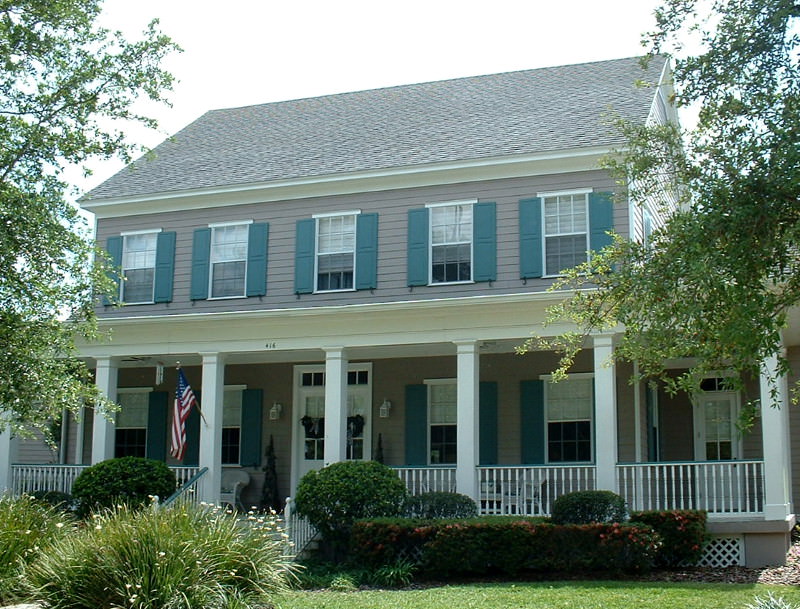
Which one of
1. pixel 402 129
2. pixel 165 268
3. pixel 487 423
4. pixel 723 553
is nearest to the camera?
pixel 723 553

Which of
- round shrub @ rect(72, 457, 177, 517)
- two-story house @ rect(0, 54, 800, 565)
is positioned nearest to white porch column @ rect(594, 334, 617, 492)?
two-story house @ rect(0, 54, 800, 565)

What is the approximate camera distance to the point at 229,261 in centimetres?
2062

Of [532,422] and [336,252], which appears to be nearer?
[532,422]

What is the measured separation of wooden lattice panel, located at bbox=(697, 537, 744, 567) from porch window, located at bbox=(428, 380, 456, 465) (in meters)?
5.74

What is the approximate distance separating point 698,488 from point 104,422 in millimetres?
11072

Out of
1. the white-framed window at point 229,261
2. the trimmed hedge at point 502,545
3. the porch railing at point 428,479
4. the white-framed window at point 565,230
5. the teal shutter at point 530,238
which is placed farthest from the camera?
the white-framed window at point 229,261

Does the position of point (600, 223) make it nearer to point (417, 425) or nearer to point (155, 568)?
point (417, 425)

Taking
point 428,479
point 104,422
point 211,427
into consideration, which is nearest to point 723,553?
point 428,479

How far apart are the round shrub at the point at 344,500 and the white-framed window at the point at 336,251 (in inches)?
185

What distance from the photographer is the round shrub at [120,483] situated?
1756cm

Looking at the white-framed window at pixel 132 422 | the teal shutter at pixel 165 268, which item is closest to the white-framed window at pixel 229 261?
the teal shutter at pixel 165 268

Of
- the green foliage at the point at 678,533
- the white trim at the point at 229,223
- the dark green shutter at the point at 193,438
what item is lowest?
the green foliage at the point at 678,533

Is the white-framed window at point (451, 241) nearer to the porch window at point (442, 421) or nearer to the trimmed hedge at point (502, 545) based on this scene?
the porch window at point (442, 421)

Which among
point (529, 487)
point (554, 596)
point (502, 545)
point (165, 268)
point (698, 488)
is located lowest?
A: point (554, 596)
